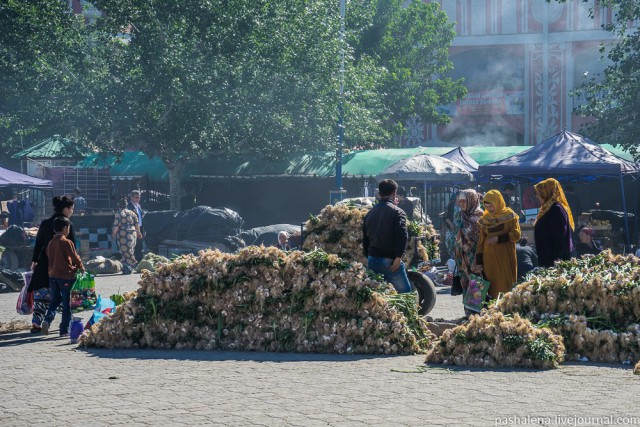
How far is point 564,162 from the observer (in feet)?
69.3

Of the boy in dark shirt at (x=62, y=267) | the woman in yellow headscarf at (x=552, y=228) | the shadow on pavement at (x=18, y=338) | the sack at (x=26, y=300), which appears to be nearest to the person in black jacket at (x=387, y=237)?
the woman in yellow headscarf at (x=552, y=228)

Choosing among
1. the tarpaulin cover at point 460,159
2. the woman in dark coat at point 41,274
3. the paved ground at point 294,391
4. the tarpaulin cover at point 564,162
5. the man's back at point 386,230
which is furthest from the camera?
the tarpaulin cover at point 460,159

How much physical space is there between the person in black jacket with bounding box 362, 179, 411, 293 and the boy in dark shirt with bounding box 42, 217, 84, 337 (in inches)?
135

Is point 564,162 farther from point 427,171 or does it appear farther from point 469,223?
point 469,223

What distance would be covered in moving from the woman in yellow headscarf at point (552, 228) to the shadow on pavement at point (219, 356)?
2541mm

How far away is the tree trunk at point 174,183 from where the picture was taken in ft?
120

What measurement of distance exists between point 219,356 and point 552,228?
12.6 ft

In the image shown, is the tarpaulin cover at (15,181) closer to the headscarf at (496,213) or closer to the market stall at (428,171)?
the market stall at (428,171)

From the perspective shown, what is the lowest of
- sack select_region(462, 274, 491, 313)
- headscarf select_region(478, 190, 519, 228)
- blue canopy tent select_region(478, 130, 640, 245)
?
sack select_region(462, 274, 491, 313)

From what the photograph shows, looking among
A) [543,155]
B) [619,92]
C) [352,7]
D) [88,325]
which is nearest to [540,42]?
[352,7]

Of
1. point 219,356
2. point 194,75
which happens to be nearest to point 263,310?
point 219,356

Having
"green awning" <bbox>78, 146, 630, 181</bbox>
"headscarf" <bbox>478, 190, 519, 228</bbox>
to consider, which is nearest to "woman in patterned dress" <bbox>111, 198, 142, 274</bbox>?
"green awning" <bbox>78, 146, 630, 181</bbox>

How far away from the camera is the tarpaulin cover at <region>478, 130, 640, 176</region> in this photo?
68.5 ft

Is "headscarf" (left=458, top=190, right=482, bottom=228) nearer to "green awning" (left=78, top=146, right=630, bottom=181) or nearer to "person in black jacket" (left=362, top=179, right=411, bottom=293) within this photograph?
"person in black jacket" (left=362, top=179, right=411, bottom=293)
